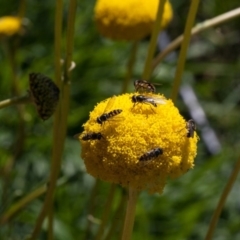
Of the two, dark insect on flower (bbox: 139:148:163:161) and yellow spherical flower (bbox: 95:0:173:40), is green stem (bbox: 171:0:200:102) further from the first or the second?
dark insect on flower (bbox: 139:148:163:161)

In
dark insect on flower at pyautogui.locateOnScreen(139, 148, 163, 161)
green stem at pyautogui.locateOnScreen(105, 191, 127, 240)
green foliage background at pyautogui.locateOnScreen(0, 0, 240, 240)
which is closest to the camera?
dark insect on flower at pyautogui.locateOnScreen(139, 148, 163, 161)

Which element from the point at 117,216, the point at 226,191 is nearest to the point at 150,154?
the point at 226,191

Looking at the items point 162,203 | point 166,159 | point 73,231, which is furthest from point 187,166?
point 162,203

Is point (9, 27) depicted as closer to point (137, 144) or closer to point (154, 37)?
point (154, 37)

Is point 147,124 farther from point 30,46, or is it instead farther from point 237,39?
point 237,39

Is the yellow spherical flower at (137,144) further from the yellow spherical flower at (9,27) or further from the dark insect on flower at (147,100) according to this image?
the yellow spherical flower at (9,27)

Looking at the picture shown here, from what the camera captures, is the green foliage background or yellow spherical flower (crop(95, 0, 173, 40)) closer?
yellow spherical flower (crop(95, 0, 173, 40))

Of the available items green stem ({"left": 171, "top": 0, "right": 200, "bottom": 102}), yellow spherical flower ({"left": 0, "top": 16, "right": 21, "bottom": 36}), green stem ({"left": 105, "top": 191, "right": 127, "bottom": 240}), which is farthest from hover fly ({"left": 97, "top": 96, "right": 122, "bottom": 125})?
yellow spherical flower ({"left": 0, "top": 16, "right": 21, "bottom": 36})
